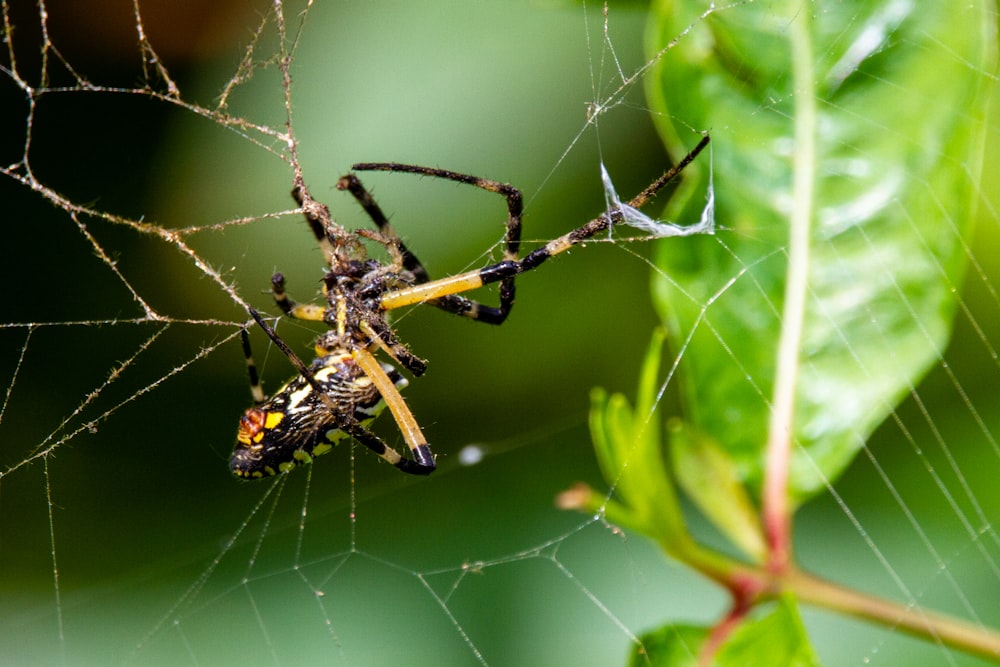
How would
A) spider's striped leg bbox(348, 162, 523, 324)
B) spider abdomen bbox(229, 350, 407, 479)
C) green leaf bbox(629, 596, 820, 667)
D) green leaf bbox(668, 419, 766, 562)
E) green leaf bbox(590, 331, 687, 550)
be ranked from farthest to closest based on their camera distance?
1. spider's striped leg bbox(348, 162, 523, 324)
2. spider abdomen bbox(229, 350, 407, 479)
3. green leaf bbox(668, 419, 766, 562)
4. green leaf bbox(590, 331, 687, 550)
5. green leaf bbox(629, 596, 820, 667)

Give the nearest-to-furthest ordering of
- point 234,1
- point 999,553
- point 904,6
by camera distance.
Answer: point 904,6, point 999,553, point 234,1

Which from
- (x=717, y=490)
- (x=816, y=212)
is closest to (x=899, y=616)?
(x=717, y=490)

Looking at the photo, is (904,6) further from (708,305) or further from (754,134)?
(708,305)

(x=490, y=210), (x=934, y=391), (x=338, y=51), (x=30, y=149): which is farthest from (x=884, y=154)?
(x=30, y=149)

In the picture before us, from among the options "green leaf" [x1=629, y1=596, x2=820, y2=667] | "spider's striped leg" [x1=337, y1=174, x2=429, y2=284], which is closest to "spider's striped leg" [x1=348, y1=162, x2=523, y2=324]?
"spider's striped leg" [x1=337, y1=174, x2=429, y2=284]

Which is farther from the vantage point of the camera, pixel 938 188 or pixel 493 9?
pixel 493 9

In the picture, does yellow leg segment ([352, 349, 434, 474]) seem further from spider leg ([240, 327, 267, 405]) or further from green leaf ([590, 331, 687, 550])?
green leaf ([590, 331, 687, 550])

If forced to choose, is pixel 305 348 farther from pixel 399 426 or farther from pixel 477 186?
pixel 477 186

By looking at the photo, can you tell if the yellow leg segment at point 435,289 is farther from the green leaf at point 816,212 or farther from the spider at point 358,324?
the green leaf at point 816,212
